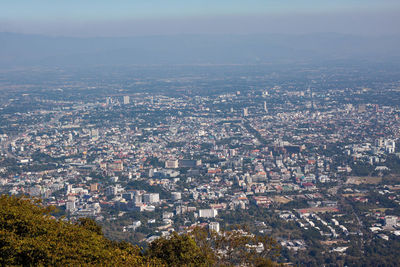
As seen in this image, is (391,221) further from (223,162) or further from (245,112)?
(245,112)

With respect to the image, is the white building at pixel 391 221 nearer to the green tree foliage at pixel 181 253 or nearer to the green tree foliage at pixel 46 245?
the green tree foliage at pixel 181 253

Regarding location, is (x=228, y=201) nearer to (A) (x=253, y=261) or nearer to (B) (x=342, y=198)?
(B) (x=342, y=198)

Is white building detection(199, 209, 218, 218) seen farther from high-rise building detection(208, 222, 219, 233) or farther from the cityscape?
high-rise building detection(208, 222, 219, 233)

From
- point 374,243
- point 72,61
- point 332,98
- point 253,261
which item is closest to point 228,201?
point 374,243

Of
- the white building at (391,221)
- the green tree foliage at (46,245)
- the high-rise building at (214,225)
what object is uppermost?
the green tree foliage at (46,245)

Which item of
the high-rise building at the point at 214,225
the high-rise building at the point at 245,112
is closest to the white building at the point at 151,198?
the high-rise building at the point at 214,225

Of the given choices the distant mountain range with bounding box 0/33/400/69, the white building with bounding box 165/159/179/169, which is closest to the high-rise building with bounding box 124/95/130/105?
the white building with bounding box 165/159/179/169
